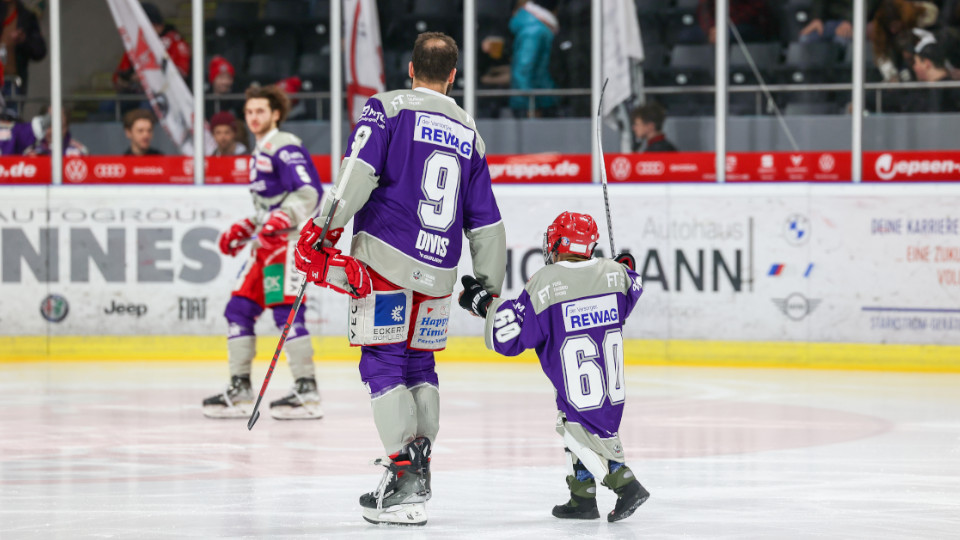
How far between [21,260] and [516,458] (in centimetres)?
600

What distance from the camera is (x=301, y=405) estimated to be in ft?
21.7

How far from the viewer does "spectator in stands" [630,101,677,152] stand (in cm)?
1044

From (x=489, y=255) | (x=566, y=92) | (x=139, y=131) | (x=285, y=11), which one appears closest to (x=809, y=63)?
(x=566, y=92)

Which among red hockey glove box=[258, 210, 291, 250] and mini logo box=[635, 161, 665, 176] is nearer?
red hockey glove box=[258, 210, 291, 250]

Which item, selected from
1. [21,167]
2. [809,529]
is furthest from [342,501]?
[21,167]

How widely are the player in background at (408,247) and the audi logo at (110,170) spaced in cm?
708

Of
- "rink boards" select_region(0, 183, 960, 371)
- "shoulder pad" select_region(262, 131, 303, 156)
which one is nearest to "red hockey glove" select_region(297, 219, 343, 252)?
"shoulder pad" select_region(262, 131, 303, 156)

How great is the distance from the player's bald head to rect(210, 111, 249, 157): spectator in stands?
6.92 m

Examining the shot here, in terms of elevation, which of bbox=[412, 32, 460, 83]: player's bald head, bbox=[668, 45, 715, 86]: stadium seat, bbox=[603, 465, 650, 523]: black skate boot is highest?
bbox=[668, 45, 715, 86]: stadium seat

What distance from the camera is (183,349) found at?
9.98 m

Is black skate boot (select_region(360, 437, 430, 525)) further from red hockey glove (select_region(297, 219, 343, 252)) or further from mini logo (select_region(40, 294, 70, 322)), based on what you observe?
mini logo (select_region(40, 294, 70, 322))

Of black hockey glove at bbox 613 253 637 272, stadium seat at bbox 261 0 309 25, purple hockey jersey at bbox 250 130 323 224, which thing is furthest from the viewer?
stadium seat at bbox 261 0 309 25

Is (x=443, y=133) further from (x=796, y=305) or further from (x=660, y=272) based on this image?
(x=796, y=305)

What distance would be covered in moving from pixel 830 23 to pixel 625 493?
7.34 meters
